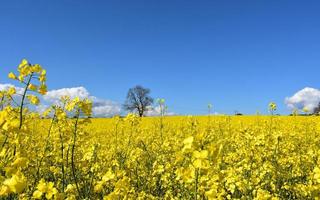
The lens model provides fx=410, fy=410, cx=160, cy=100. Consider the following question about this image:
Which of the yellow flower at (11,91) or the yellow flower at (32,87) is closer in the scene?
the yellow flower at (32,87)

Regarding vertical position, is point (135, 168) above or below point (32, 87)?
below

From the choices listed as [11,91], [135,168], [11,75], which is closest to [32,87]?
[11,75]

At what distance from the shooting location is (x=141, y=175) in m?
6.28

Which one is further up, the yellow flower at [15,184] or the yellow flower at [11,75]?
the yellow flower at [11,75]

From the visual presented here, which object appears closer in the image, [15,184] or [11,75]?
[15,184]

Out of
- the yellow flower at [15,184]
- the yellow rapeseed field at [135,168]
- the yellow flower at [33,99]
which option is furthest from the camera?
the yellow flower at [33,99]

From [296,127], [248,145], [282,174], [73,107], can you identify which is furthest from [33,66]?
[296,127]

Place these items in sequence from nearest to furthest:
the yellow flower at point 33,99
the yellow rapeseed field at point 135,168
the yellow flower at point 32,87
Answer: the yellow rapeseed field at point 135,168, the yellow flower at point 32,87, the yellow flower at point 33,99

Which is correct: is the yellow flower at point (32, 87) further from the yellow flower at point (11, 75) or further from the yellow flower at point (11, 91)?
the yellow flower at point (11, 91)

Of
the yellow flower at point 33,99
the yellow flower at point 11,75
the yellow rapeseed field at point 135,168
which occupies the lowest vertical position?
the yellow rapeseed field at point 135,168

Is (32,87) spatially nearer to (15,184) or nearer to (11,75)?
(11,75)

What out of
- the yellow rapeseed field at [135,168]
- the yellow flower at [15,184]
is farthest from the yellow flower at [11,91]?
the yellow flower at [15,184]

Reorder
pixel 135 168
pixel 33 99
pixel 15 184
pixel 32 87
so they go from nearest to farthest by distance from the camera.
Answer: pixel 15 184 < pixel 32 87 < pixel 33 99 < pixel 135 168

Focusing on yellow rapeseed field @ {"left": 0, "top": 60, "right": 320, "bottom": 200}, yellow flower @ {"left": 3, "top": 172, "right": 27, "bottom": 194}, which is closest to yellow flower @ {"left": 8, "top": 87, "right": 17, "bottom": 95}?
yellow rapeseed field @ {"left": 0, "top": 60, "right": 320, "bottom": 200}
